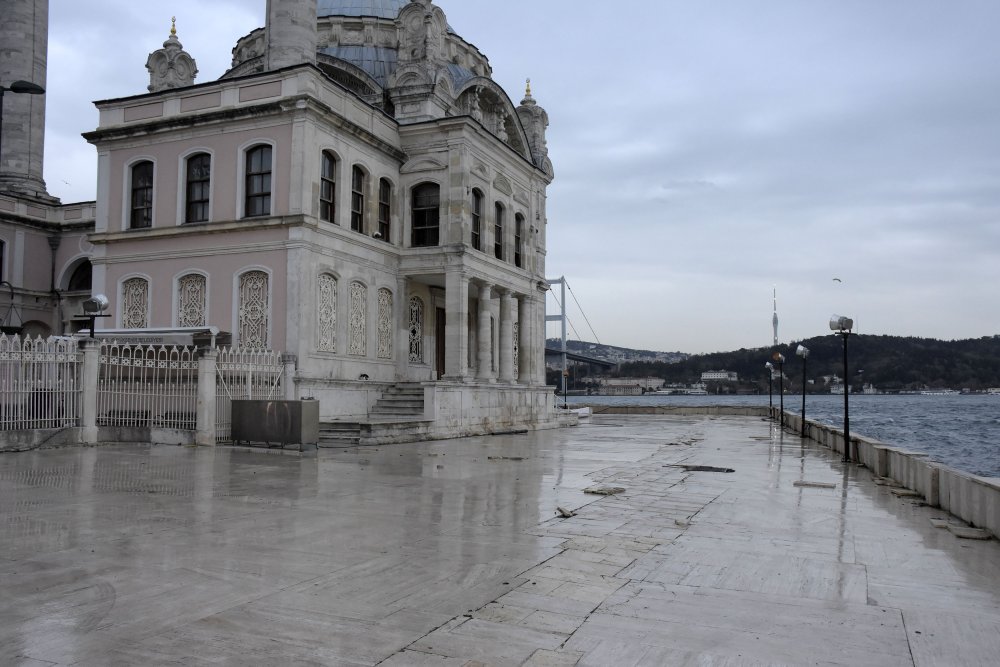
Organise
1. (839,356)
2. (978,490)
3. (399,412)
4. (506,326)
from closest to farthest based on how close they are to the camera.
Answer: (978,490) < (399,412) < (506,326) < (839,356)

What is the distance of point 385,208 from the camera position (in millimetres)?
26641

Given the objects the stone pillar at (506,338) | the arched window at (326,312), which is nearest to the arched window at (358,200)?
the arched window at (326,312)

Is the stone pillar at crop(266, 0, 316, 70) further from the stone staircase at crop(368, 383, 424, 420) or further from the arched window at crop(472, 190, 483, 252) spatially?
the stone staircase at crop(368, 383, 424, 420)

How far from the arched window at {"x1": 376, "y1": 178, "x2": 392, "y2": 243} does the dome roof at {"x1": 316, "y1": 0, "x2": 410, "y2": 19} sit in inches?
454

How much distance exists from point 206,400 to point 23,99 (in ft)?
77.4

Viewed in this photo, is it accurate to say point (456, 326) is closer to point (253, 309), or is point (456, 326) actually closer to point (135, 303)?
point (253, 309)

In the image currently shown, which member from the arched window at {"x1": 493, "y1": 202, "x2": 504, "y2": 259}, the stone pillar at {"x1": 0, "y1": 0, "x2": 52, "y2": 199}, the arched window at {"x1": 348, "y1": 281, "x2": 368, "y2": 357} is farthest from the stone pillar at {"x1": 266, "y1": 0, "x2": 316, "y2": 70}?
the stone pillar at {"x1": 0, "y1": 0, "x2": 52, "y2": 199}

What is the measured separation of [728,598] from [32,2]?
38.0 meters

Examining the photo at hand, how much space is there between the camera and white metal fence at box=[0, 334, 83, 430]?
610 inches

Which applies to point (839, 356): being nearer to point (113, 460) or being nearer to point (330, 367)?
point (330, 367)

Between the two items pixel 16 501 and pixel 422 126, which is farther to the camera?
pixel 422 126

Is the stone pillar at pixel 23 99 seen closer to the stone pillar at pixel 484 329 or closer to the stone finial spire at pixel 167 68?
the stone finial spire at pixel 167 68

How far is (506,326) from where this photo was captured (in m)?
30.7

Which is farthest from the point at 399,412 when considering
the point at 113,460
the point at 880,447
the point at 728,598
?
the point at 728,598
